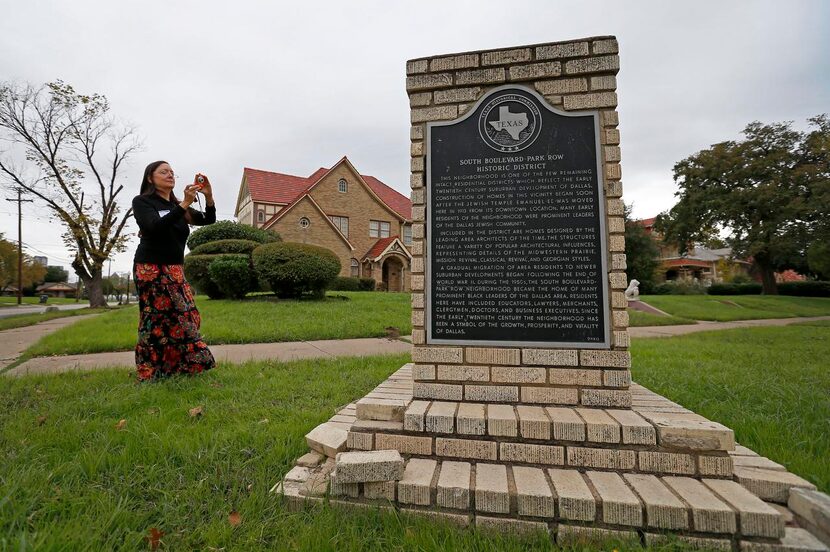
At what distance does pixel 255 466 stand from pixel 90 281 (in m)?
25.9

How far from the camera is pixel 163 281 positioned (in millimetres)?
3539

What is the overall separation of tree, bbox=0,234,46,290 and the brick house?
31.4m

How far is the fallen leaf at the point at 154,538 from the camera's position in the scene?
156cm

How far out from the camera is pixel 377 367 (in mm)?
4500

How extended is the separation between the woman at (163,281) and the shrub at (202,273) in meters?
8.64

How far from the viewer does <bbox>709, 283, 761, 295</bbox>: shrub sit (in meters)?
29.8

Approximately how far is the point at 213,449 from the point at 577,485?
203 centimetres

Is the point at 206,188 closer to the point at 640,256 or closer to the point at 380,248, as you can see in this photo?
the point at 380,248

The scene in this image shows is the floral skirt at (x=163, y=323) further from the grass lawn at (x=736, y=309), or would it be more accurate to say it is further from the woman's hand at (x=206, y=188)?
the grass lawn at (x=736, y=309)

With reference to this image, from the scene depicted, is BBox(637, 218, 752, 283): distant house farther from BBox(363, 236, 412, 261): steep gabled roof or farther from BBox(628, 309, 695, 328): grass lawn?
BBox(628, 309, 695, 328): grass lawn

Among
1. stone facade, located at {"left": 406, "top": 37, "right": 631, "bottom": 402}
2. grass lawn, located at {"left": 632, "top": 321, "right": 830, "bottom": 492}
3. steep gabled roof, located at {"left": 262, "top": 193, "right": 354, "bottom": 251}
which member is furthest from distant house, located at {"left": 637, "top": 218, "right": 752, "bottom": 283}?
stone facade, located at {"left": 406, "top": 37, "right": 631, "bottom": 402}

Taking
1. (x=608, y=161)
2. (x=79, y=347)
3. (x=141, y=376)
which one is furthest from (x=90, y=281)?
(x=608, y=161)

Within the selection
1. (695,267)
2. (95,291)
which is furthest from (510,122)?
(695,267)

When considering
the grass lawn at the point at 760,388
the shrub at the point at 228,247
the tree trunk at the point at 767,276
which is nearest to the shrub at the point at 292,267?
the shrub at the point at 228,247
